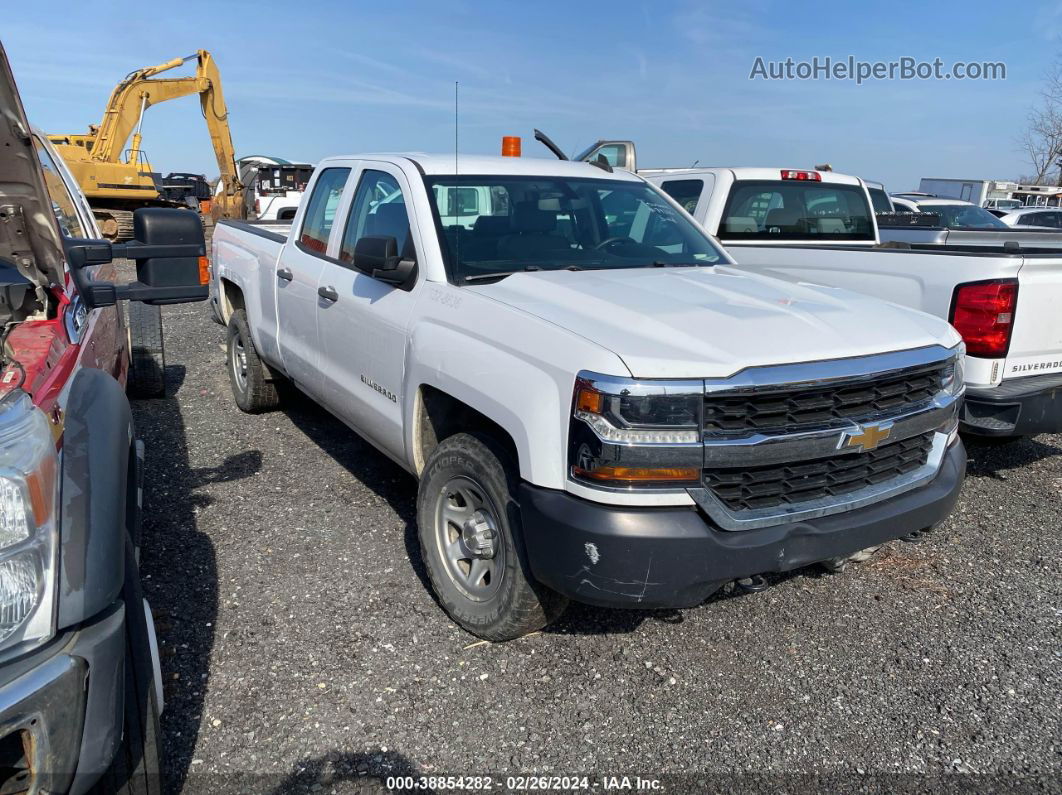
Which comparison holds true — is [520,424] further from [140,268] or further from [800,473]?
[140,268]

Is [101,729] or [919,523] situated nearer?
[101,729]

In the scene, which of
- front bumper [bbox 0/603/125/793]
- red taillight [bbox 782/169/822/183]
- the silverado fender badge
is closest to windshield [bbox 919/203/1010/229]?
red taillight [bbox 782/169/822/183]

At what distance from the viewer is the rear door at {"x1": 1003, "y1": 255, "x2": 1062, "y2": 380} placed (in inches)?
160

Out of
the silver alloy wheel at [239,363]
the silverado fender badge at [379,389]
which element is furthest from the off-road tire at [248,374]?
the silverado fender badge at [379,389]

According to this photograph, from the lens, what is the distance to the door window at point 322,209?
464 centimetres

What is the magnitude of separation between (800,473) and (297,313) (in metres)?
3.19

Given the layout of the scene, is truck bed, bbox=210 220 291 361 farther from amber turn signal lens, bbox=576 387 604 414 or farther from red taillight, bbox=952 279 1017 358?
red taillight, bbox=952 279 1017 358

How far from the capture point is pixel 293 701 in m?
2.86

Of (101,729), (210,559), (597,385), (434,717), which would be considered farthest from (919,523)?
(210,559)

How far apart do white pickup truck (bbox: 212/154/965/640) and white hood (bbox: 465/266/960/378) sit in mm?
13

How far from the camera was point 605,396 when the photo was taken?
248 centimetres

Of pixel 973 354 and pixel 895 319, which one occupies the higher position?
pixel 895 319

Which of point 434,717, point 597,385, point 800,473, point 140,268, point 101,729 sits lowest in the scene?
point 434,717

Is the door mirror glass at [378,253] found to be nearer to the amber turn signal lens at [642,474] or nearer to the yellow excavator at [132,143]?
the amber turn signal lens at [642,474]
